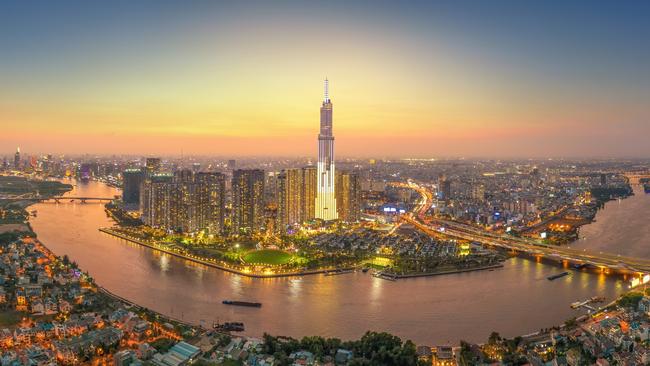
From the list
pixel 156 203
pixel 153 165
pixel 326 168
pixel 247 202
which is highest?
pixel 326 168

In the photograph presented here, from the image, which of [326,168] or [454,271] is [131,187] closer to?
[326,168]

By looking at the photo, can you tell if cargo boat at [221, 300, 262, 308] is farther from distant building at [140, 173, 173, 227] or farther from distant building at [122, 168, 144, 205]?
distant building at [122, 168, 144, 205]

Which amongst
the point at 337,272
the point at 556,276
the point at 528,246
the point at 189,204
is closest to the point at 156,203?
the point at 189,204

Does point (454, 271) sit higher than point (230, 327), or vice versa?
point (454, 271)

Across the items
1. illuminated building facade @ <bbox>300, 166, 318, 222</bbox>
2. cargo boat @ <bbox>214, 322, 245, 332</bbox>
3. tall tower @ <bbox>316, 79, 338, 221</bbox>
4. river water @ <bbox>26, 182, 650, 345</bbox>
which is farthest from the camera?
tall tower @ <bbox>316, 79, 338, 221</bbox>

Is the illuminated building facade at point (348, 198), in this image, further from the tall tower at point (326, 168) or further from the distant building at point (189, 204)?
the distant building at point (189, 204)

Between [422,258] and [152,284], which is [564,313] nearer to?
[422,258]

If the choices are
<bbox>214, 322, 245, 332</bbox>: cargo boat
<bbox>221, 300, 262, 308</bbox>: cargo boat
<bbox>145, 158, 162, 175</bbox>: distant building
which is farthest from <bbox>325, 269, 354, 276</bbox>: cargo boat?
<bbox>145, 158, 162, 175</bbox>: distant building

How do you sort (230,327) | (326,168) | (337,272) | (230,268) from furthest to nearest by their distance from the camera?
(326,168), (230,268), (337,272), (230,327)
